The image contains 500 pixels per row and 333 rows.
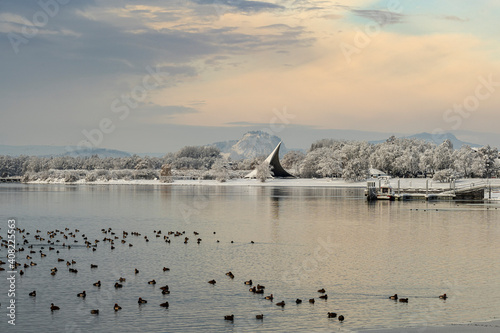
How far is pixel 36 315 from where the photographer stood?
15.8 m

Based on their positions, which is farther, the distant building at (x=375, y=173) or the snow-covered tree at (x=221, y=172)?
the snow-covered tree at (x=221, y=172)

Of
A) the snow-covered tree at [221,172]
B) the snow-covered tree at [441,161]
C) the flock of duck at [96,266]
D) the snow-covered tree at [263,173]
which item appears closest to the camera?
the flock of duck at [96,266]

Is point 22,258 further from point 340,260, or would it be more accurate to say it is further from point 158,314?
point 340,260

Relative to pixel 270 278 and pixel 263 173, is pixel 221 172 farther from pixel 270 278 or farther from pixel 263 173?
pixel 270 278

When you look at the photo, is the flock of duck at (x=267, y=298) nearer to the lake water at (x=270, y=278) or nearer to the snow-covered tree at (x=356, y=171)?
the lake water at (x=270, y=278)

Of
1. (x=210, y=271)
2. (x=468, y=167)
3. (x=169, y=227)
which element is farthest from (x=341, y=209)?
(x=468, y=167)

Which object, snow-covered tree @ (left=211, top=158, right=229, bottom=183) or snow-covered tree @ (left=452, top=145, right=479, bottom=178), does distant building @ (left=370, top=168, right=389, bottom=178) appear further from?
snow-covered tree @ (left=211, top=158, right=229, bottom=183)

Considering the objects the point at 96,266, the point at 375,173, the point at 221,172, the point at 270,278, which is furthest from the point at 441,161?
the point at 96,266

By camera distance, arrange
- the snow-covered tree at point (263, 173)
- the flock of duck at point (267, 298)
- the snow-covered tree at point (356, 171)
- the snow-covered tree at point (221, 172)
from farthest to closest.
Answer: the snow-covered tree at point (221, 172) → the snow-covered tree at point (263, 173) → the snow-covered tree at point (356, 171) → the flock of duck at point (267, 298)

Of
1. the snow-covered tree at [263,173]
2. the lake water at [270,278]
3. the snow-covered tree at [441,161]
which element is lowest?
the lake water at [270,278]

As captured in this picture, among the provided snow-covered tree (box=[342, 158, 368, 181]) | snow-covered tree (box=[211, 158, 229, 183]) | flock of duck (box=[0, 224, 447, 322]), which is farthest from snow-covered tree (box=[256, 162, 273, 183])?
flock of duck (box=[0, 224, 447, 322])

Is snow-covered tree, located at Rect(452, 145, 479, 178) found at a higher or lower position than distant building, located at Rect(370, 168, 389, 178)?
higher

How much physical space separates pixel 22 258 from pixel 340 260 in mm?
15134

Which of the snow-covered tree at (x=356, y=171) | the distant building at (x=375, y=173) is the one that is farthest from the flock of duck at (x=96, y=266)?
the distant building at (x=375, y=173)
